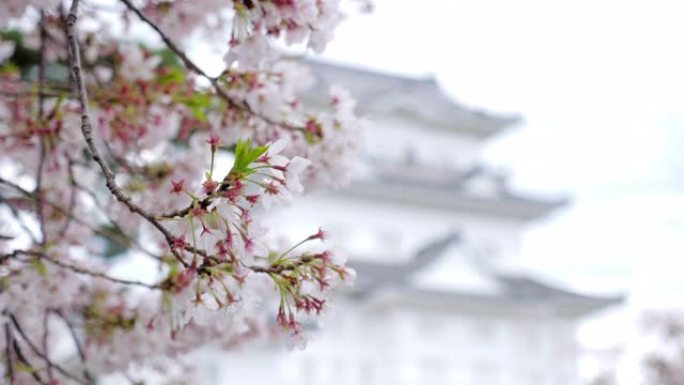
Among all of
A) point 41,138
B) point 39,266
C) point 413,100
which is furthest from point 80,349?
point 413,100

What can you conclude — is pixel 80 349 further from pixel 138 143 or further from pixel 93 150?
pixel 93 150

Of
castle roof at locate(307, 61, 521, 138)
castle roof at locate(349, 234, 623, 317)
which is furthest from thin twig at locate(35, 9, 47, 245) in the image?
castle roof at locate(307, 61, 521, 138)

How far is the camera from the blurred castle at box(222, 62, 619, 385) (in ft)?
53.6

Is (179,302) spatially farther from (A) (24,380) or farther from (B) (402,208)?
(B) (402,208)

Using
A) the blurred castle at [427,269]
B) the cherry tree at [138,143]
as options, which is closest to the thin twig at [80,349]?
the cherry tree at [138,143]

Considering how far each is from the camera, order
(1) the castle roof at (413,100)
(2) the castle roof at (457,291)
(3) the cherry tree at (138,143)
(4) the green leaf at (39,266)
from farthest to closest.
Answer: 1. (1) the castle roof at (413,100)
2. (2) the castle roof at (457,291)
3. (4) the green leaf at (39,266)
4. (3) the cherry tree at (138,143)

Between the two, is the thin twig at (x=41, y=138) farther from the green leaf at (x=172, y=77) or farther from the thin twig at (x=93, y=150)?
the thin twig at (x=93, y=150)

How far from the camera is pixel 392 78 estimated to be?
20.8m

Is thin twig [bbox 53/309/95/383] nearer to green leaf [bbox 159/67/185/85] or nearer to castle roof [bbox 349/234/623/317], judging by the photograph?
green leaf [bbox 159/67/185/85]

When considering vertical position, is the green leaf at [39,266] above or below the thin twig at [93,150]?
above

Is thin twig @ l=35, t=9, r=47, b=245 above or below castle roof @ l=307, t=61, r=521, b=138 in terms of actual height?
below

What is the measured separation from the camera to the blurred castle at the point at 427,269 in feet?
53.6

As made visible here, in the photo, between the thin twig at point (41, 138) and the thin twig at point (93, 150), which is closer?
the thin twig at point (93, 150)

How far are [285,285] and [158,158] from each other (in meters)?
1.26
